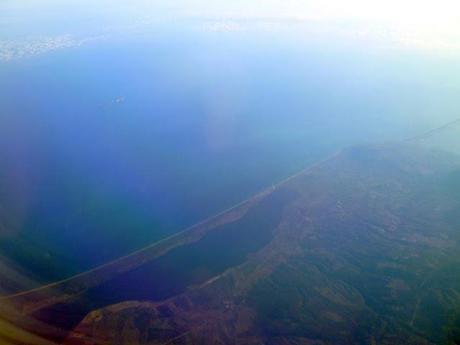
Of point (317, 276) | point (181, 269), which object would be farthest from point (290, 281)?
point (181, 269)

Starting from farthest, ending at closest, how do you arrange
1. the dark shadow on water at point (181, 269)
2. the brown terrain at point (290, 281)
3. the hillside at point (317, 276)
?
the dark shadow on water at point (181, 269) < the hillside at point (317, 276) < the brown terrain at point (290, 281)

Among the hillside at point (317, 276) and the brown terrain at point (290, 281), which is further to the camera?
the hillside at point (317, 276)

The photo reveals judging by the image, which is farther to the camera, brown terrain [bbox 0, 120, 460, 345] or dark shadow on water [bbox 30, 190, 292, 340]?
dark shadow on water [bbox 30, 190, 292, 340]

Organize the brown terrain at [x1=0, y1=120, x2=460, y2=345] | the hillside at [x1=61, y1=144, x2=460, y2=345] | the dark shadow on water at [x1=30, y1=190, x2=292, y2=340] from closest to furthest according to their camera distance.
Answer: the brown terrain at [x1=0, y1=120, x2=460, y2=345], the hillside at [x1=61, y1=144, x2=460, y2=345], the dark shadow on water at [x1=30, y1=190, x2=292, y2=340]

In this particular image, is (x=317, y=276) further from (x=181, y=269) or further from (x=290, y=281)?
(x=181, y=269)

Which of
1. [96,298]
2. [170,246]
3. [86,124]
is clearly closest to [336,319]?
[170,246]

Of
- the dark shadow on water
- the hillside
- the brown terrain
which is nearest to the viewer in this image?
the brown terrain

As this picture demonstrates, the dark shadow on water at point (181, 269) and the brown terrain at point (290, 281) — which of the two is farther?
the dark shadow on water at point (181, 269)

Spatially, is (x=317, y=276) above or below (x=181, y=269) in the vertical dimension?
below

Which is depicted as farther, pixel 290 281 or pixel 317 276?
pixel 317 276

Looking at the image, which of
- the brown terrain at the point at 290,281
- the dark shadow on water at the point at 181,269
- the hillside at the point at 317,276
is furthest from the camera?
the dark shadow on water at the point at 181,269

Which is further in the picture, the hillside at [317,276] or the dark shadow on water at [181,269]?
the dark shadow on water at [181,269]
